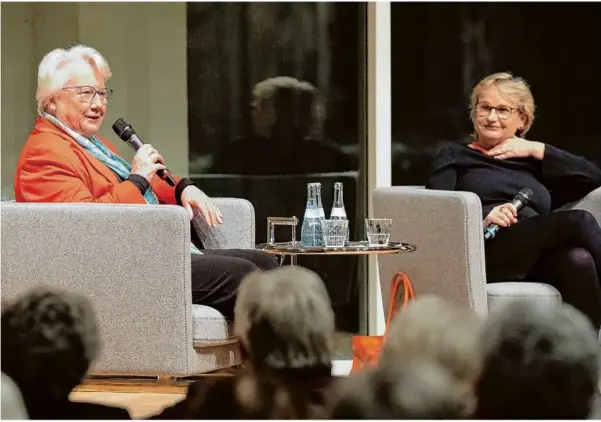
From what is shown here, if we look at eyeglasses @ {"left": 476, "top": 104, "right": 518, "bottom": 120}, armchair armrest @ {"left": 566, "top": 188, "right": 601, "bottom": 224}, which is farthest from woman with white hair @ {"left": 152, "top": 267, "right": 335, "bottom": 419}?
armchair armrest @ {"left": 566, "top": 188, "right": 601, "bottom": 224}

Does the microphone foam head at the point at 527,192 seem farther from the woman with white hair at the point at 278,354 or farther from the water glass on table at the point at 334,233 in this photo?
the woman with white hair at the point at 278,354

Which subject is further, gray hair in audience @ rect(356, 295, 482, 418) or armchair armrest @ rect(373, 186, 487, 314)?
armchair armrest @ rect(373, 186, 487, 314)

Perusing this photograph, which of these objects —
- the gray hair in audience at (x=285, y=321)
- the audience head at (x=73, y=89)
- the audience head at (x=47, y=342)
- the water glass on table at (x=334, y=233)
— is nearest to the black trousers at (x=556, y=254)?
the water glass on table at (x=334, y=233)

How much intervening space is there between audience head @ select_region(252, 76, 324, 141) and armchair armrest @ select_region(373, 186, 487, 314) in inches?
35.8

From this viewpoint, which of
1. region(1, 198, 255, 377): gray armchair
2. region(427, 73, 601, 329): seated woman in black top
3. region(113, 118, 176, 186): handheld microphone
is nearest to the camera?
region(1, 198, 255, 377): gray armchair

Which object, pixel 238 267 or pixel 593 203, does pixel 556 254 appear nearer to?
pixel 593 203

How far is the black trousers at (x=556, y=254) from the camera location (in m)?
3.14

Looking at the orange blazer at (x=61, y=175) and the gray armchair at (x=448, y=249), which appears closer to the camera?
the orange blazer at (x=61, y=175)

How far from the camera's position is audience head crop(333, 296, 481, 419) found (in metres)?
1.29

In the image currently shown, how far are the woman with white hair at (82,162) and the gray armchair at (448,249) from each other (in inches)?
25.8

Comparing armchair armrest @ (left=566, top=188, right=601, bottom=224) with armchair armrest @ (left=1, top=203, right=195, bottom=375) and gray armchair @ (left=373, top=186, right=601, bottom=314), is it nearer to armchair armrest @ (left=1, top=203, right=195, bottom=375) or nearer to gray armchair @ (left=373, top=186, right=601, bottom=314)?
gray armchair @ (left=373, top=186, right=601, bottom=314)

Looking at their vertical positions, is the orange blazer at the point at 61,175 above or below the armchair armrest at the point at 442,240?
above

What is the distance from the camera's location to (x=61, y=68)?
299cm

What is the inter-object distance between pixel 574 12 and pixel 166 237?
242 centimetres
